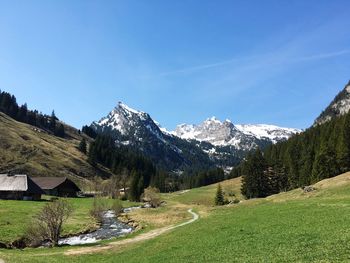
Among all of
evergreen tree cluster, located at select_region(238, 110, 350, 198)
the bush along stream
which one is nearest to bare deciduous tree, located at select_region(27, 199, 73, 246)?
the bush along stream

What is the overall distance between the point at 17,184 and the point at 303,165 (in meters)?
87.6

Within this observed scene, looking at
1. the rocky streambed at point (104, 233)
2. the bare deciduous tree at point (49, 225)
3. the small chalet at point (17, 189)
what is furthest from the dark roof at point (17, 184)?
the bare deciduous tree at point (49, 225)

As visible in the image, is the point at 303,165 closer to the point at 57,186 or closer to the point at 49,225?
the point at 49,225

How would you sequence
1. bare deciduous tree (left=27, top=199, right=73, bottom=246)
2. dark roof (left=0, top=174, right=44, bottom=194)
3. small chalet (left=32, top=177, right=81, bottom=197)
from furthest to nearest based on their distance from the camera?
1. small chalet (left=32, top=177, right=81, bottom=197)
2. dark roof (left=0, top=174, right=44, bottom=194)
3. bare deciduous tree (left=27, top=199, right=73, bottom=246)

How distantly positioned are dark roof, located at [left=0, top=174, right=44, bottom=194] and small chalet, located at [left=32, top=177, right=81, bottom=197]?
25.4 meters

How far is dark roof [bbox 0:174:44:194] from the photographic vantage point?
12512cm

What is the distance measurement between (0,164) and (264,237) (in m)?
170

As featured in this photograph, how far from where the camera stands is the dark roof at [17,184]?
4926 inches

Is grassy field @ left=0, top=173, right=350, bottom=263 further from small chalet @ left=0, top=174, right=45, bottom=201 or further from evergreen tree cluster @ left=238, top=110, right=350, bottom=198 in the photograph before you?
small chalet @ left=0, top=174, right=45, bottom=201

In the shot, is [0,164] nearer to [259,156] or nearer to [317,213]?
[259,156]

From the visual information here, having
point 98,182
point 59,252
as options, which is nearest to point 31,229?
point 59,252

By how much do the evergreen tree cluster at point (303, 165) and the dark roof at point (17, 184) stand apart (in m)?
67.6

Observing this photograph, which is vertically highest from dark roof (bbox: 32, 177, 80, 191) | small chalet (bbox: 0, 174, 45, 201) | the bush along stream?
dark roof (bbox: 32, 177, 80, 191)

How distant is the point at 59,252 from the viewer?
46.9m
